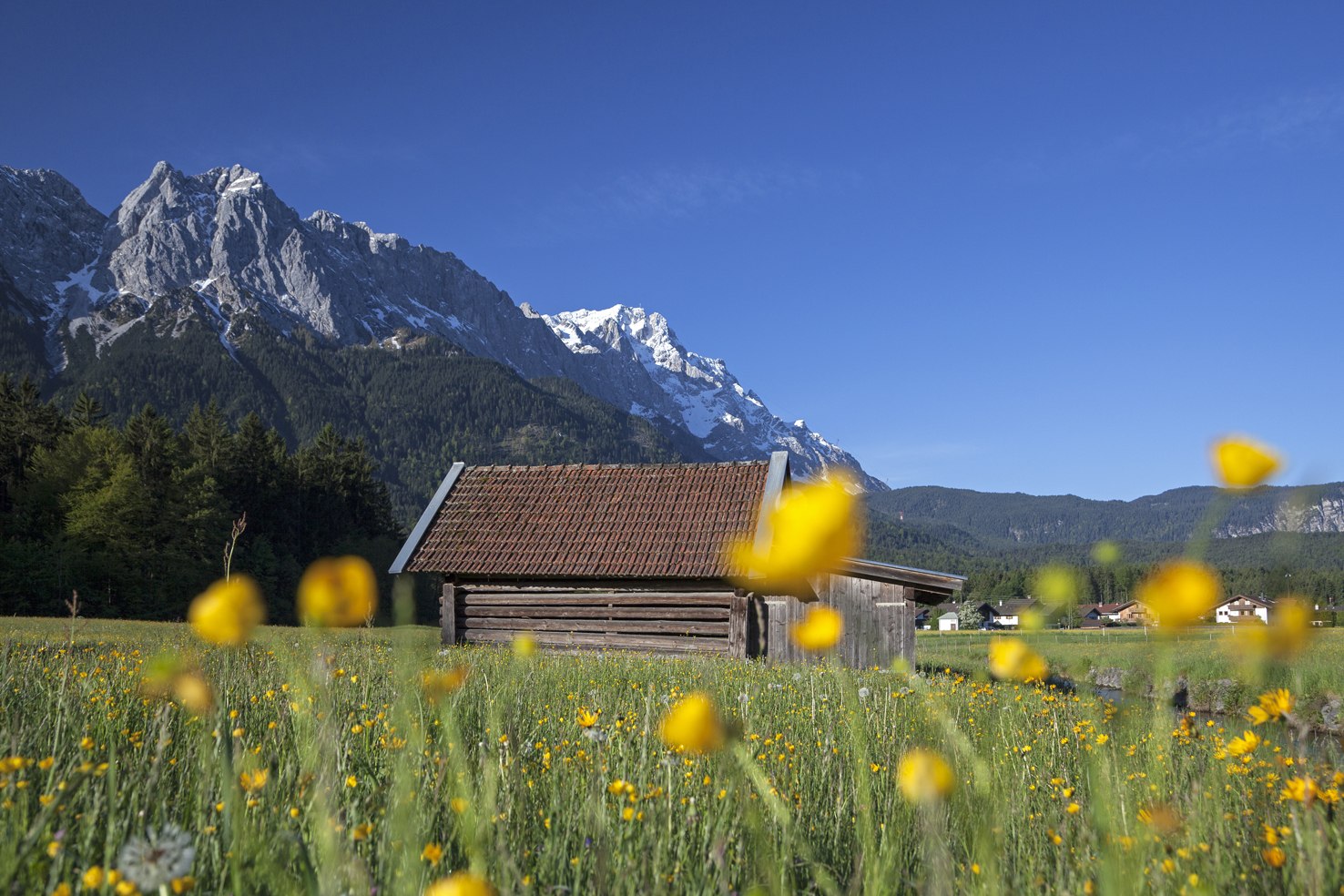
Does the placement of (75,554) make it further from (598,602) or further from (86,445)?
(598,602)

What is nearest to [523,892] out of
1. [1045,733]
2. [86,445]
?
[1045,733]

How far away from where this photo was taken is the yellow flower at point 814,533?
0.84 m

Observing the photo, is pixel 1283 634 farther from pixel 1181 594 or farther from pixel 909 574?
pixel 909 574

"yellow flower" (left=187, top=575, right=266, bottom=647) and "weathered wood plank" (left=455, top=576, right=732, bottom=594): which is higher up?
"yellow flower" (left=187, top=575, right=266, bottom=647)

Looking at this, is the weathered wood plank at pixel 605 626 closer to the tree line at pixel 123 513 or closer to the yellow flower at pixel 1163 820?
the yellow flower at pixel 1163 820

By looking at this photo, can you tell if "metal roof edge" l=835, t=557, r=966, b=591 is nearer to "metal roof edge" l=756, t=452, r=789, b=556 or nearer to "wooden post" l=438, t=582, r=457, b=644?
"metal roof edge" l=756, t=452, r=789, b=556

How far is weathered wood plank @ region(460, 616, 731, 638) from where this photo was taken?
1609 cm

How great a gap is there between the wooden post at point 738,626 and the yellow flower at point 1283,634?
14.9m

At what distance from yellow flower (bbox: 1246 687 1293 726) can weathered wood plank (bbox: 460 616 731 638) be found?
13.7 m

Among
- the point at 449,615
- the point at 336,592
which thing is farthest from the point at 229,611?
the point at 449,615

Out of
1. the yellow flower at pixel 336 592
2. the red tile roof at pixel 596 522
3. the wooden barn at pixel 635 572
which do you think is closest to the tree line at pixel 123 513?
the red tile roof at pixel 596 522

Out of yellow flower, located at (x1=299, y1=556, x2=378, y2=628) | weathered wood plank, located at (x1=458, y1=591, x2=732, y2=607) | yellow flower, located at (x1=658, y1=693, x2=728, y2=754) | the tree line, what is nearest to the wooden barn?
weathered wood plank, located at (x1=458, y1=591, x2=732, y2=607)

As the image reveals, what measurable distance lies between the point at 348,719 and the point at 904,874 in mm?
2510

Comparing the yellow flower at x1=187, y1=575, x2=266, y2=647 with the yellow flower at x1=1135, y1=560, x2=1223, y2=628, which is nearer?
the yellow flower at x1=1135, y1=560, x2=1223, y2=628
